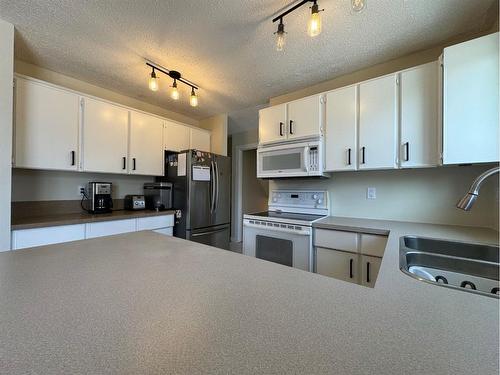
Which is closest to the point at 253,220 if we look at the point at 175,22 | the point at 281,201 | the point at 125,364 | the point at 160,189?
the point at 281,201

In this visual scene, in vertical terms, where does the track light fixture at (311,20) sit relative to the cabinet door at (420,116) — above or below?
above

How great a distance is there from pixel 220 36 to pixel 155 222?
208cm

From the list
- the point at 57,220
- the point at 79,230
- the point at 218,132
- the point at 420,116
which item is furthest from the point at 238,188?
the point at 420,116

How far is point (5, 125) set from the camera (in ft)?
5.06

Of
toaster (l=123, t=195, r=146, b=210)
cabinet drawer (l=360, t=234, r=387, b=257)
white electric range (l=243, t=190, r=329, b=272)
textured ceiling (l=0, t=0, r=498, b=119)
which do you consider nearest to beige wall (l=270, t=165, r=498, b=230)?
white electric range (l=243, t=190, r=329, b=272)

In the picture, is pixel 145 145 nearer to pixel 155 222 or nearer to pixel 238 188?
pixel 155 222

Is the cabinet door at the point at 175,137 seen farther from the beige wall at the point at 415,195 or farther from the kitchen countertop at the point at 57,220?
the beige wall at the point at 415,195

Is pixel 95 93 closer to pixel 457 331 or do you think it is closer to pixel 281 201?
pixel 281 201

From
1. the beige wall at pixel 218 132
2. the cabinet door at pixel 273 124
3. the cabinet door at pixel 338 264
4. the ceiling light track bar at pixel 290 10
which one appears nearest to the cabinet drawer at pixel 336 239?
the cabinet door at pixel 338 264

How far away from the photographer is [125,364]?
333 millimetres

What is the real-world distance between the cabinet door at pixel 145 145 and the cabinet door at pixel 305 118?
5.83 feet

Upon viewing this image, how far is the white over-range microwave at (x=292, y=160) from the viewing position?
2.17 meters

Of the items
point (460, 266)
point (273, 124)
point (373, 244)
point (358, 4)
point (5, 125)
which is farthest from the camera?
point (273, 124)

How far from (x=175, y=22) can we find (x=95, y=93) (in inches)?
67.0
